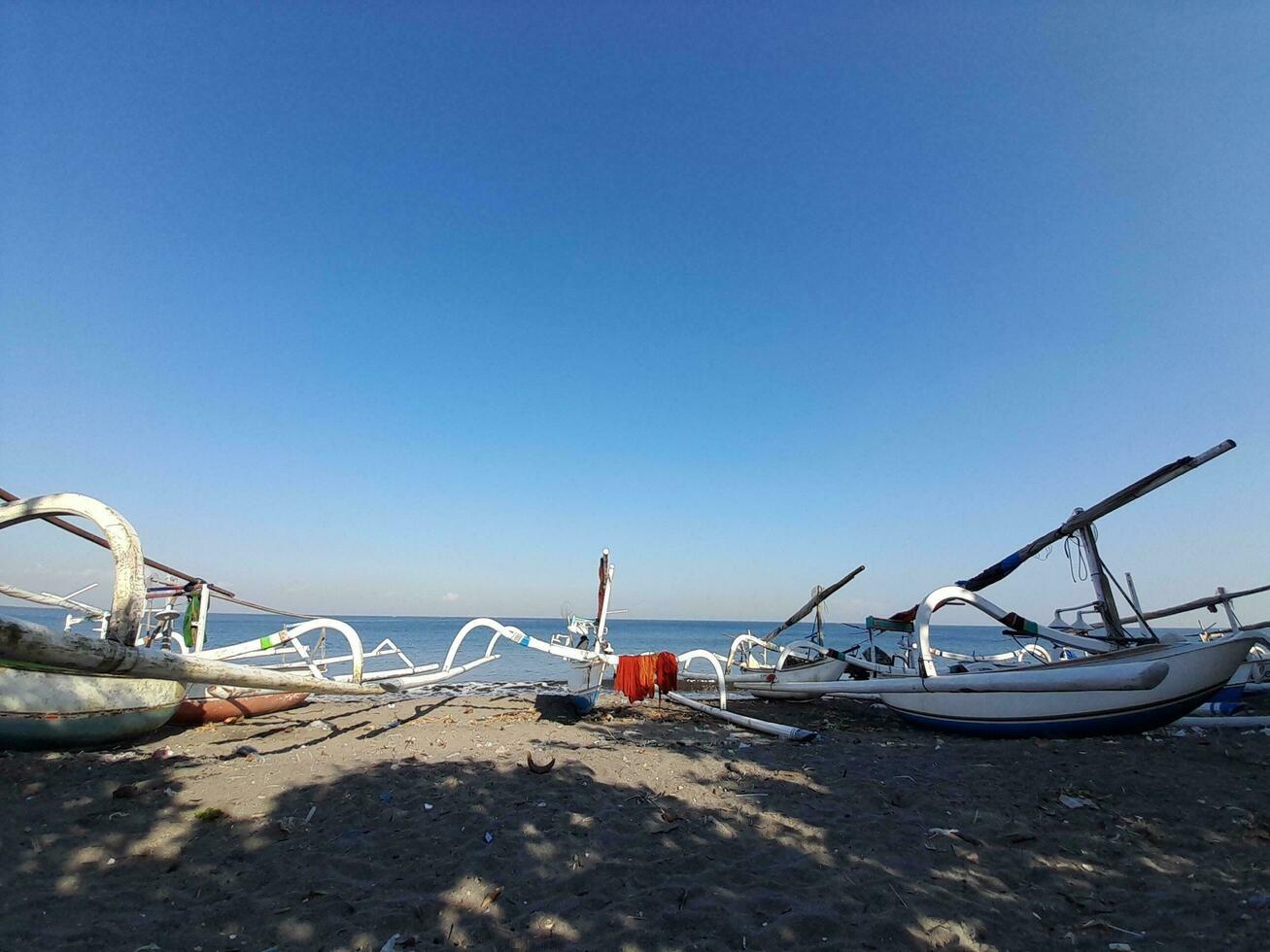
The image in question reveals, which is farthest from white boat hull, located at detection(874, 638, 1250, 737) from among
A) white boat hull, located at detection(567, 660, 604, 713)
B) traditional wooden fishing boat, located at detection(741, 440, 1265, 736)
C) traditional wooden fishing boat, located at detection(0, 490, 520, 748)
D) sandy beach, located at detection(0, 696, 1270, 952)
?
traditional wooden fishing boat, located at detection(0, 490, 520, 748)

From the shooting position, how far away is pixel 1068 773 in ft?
23.6

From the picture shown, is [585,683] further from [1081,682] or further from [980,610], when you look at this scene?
[1081,682]

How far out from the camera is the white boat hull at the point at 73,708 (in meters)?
7.23

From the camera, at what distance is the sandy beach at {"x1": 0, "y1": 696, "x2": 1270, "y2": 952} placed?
385 centimetres

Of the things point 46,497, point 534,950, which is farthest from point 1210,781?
point 46,497

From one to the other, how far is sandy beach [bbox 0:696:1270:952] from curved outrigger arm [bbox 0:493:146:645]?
1963mm

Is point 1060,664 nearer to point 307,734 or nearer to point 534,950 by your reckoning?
point 534,950

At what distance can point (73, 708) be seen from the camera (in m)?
7.67

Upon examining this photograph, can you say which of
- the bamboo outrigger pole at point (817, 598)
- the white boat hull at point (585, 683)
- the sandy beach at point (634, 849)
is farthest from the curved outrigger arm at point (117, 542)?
the bamboo outrigger pole at point (817, 598)

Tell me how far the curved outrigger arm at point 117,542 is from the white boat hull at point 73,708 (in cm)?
485

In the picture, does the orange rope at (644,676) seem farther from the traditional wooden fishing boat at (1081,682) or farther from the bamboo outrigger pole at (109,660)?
the bamboo outrigger pole at (109,660)

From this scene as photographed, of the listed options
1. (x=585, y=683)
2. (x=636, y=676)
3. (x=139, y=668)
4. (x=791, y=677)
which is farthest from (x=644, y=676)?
(x=139, y=668)

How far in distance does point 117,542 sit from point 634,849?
433 cm

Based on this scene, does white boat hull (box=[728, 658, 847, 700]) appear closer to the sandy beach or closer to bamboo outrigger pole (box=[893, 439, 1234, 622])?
bamboo outrigger pole (box=[893, 439, 1234, 622])
